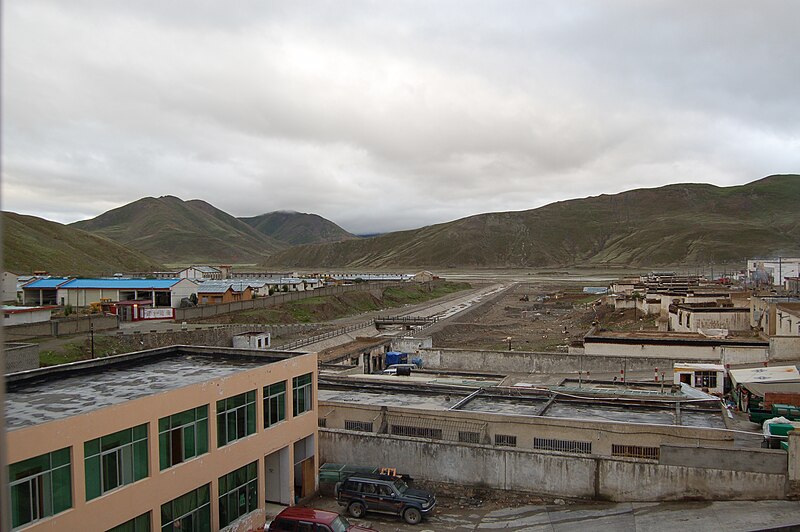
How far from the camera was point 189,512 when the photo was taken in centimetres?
1477

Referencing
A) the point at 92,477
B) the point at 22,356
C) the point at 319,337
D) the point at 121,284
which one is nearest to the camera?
the point at 92,477

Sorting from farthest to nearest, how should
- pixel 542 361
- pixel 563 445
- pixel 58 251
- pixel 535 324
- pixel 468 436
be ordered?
pixel 58 251
pixel 535 324
pixel 542 361
pixel 468 436
pixel 563 445

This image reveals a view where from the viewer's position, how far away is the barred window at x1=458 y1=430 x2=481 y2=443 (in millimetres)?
20703

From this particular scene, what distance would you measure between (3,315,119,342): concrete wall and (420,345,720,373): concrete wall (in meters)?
24.3

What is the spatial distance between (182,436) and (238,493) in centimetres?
280

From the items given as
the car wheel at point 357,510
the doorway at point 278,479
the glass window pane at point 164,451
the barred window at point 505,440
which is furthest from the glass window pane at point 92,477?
the barred window at point 505,440

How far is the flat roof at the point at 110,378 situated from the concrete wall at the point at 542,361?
19.9m

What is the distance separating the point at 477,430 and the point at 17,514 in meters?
13.8

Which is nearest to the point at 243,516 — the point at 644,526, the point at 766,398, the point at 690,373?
the point at 644,526

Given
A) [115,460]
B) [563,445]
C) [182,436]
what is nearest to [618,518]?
[563,445]

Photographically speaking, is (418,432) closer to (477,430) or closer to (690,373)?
(477,430)

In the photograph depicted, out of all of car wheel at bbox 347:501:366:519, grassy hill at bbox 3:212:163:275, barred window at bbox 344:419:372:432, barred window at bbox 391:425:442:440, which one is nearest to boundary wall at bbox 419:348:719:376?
barred window at bbox 391:425:442:440

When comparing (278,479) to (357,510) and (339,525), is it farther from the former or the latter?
(339,525)

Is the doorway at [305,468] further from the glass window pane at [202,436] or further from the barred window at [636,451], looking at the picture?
the barred window at [636,451]
